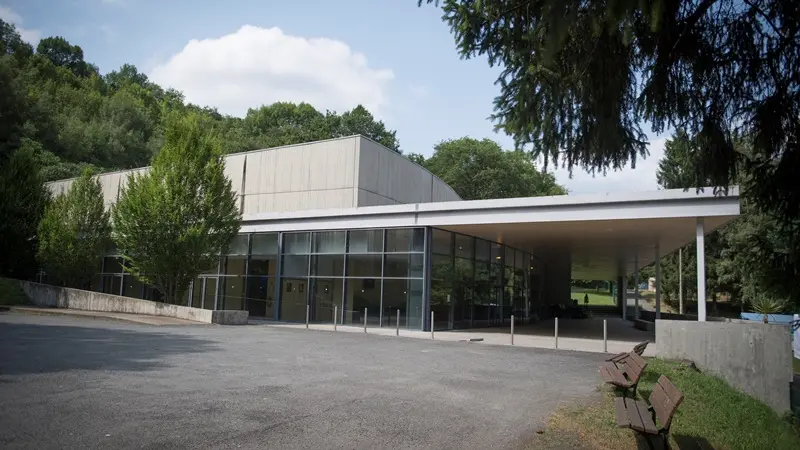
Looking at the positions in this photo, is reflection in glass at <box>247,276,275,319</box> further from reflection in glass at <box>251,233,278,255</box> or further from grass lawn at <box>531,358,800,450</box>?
grass lawn at <box>531,358,800,450</box>

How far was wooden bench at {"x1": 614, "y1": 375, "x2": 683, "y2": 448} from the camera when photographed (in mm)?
5082

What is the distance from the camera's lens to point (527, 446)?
5.85 meters

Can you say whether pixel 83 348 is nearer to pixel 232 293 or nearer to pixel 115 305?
pixel 115 305

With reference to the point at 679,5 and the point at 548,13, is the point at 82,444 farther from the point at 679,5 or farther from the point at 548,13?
the point at 679,5

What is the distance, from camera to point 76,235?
32062 mm

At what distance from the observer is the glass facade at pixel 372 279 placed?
2267 cm

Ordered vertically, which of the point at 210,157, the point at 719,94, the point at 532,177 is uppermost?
the point at 532,177

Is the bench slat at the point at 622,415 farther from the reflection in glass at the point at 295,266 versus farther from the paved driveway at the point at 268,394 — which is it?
the reflection in glass at the point at 295,266

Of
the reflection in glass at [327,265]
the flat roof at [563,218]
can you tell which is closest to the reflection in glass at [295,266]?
the reflection in glass at [327,265]

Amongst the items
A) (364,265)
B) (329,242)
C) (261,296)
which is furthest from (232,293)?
(364,265)

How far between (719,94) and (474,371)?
6.92 meters

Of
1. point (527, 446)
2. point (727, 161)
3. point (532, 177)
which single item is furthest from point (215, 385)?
point (532, 177)

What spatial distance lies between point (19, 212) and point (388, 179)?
23.8 meters

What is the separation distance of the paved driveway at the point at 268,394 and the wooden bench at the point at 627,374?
56cm
